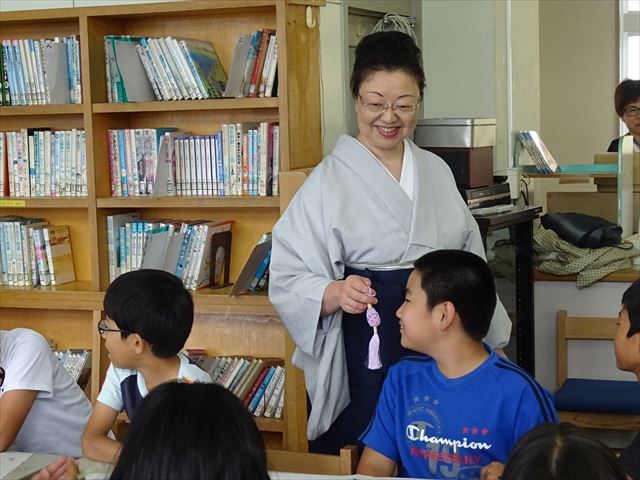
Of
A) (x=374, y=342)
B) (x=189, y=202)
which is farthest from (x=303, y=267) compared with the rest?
(x=189, y=202)

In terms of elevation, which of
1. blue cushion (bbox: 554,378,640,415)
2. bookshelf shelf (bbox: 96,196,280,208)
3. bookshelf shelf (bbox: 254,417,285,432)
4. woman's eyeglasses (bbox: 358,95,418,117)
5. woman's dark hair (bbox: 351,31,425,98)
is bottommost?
bookshelf shelf (bbox: 254,417,285,432)

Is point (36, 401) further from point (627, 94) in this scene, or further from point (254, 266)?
point (627, 94)

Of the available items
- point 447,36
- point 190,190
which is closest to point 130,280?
point 190,190

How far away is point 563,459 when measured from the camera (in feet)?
3.93

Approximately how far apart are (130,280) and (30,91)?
67.0 inches

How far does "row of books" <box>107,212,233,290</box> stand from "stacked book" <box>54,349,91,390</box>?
1.15 ft

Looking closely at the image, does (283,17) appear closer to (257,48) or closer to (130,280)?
(257,48)

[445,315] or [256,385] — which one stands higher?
[445,315]

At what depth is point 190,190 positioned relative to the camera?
3.57m

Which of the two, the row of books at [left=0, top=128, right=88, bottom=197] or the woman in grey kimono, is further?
the row of books at [left=0, top=128, right=88, bottom=197]

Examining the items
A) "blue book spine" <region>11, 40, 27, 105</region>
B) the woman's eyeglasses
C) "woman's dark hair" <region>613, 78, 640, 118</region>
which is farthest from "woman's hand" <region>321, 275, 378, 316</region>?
"woman's dark hair" <region>613, 78, 640, 118</region>

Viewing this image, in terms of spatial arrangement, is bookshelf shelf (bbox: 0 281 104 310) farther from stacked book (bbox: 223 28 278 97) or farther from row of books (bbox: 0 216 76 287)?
stacked book (bbox: 223 28 278 97)

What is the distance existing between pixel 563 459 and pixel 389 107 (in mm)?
1370

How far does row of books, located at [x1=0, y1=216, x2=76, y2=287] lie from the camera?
3738 millimetres
